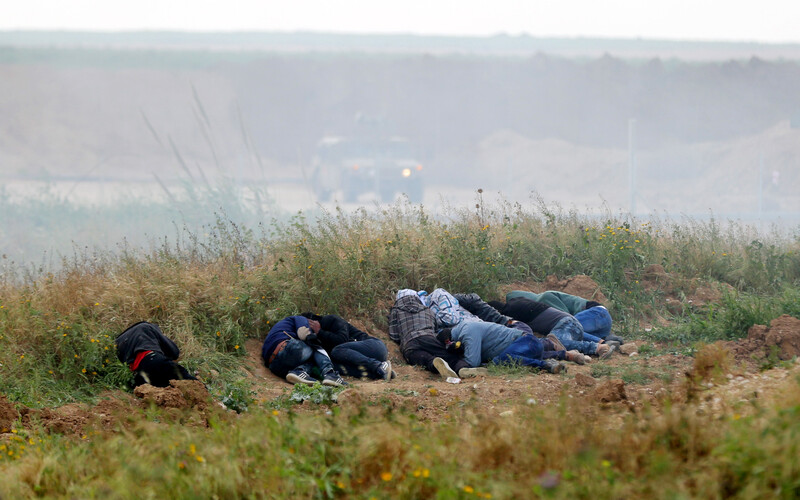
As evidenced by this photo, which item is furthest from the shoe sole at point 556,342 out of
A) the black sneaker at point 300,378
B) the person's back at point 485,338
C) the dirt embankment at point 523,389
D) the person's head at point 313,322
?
the black sneaker at point 300,378

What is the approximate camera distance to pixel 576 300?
756 cm

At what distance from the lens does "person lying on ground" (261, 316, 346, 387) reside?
19.1 ft

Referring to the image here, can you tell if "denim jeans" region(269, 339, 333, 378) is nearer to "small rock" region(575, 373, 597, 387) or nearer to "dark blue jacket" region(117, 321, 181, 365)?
"dark blue jacket" region(117, 321, 181, 365)

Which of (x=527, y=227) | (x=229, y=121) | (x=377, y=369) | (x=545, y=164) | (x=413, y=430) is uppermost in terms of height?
(x=229, y=121)

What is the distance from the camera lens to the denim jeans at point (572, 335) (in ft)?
21.9

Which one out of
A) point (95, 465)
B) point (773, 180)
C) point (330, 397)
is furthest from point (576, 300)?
point (773, 180)

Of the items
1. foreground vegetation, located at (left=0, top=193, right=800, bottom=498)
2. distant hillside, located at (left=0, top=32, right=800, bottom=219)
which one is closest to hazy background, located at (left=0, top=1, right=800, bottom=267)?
distant hillside, located at (left=0, top=32, right=800, bottom=219)

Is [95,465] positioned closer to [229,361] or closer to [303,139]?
[229,361]

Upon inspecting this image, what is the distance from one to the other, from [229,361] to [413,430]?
3465mm

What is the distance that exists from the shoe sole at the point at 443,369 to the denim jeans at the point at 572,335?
52.9 inches

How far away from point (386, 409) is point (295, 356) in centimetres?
262

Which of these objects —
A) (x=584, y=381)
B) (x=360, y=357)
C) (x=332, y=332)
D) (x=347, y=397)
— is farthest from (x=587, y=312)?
(x=347, y=397)

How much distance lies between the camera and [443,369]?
19.8 feet

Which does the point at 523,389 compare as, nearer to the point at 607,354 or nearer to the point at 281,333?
the point at 607,354
